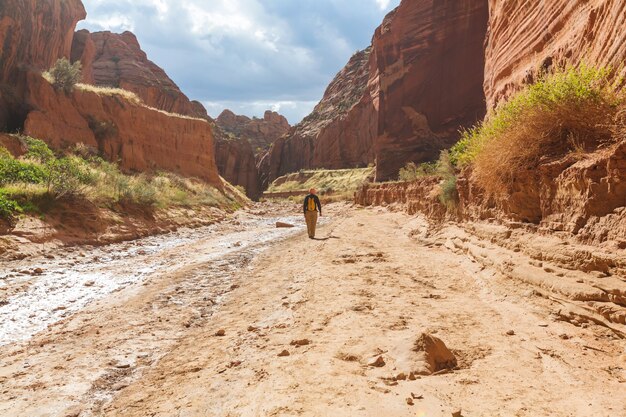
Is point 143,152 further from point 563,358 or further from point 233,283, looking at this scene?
point 563,358

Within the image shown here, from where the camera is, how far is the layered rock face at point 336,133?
199 feet

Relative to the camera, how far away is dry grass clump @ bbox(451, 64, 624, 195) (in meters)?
5.46

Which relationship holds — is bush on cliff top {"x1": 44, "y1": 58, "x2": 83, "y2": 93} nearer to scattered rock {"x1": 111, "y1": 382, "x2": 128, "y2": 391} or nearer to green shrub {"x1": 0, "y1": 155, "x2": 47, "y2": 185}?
green shrub {"x1": 0, "y1": 155, "x2": 47, "y2": 185}

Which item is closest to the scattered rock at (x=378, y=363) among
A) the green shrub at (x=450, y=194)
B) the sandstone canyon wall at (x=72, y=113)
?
the green shrub at (x=450, y=194)

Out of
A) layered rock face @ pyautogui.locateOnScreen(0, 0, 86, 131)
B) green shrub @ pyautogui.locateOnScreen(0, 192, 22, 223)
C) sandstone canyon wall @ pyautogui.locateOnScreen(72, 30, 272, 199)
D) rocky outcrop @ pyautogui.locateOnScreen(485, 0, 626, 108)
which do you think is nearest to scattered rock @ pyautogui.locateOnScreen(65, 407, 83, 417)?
rocky outcrop @ pyautogui.locateOnScreen(485, 0, 626, 108)

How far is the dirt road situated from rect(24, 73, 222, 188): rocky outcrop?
18.5 m

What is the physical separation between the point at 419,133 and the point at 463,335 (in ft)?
110

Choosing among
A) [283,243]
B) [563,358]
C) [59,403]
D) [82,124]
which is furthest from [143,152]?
[563,358]

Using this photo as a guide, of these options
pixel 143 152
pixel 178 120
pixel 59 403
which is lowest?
pixel 59 403

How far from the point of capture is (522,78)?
13.3 meters

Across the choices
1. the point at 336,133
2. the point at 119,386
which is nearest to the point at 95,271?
the point at 119,386

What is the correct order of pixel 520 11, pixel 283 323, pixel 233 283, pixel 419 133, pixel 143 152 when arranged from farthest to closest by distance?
pixel 419 133 → pixel 143 152 → pixel 520 11 → pixel 233 283 → pixel 283 323

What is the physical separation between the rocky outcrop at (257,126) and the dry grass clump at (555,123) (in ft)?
330

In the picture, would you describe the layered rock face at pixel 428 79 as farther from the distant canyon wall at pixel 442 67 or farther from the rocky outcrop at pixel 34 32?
the rocky outcrop at pixel 34 32
